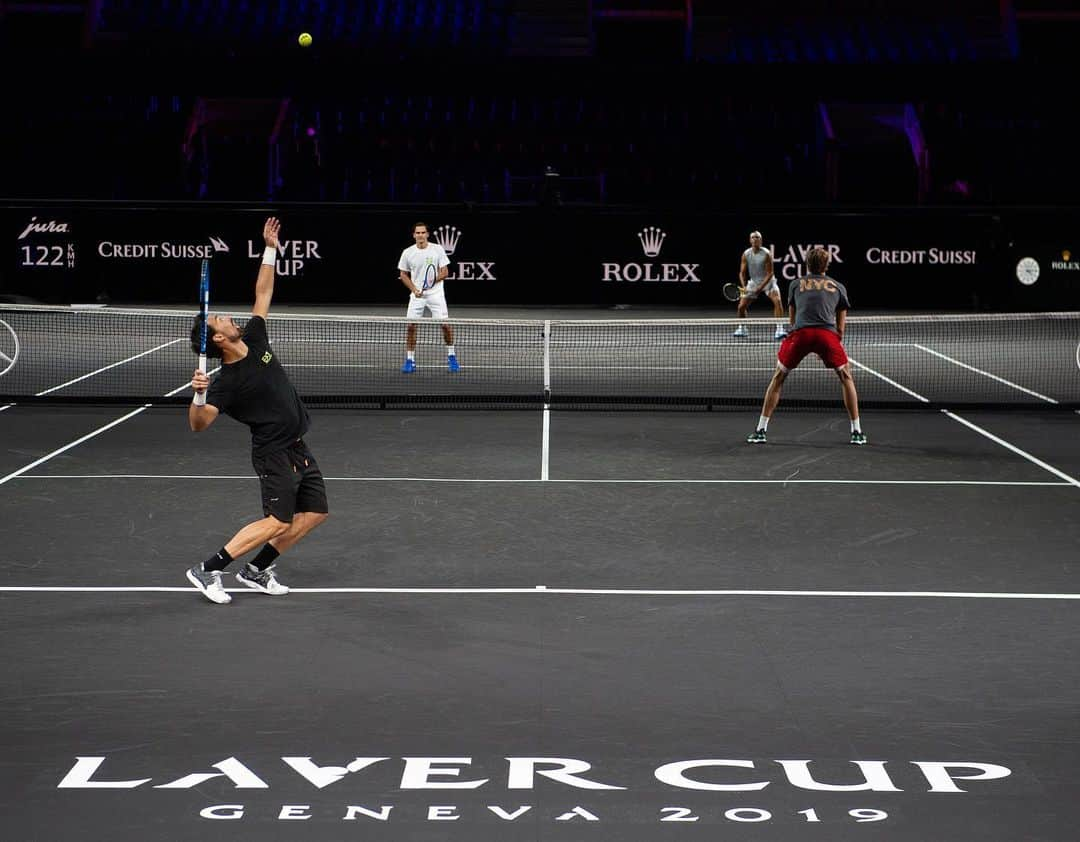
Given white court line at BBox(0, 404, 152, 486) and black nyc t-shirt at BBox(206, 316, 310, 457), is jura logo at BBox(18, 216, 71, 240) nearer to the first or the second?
white court line at BBox(0, 404, 152, 486)

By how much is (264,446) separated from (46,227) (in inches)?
820

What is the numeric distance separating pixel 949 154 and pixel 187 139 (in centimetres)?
1608

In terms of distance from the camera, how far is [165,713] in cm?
688

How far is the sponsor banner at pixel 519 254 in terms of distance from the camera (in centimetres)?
2766

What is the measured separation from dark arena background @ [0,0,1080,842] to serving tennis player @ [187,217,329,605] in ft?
0.78

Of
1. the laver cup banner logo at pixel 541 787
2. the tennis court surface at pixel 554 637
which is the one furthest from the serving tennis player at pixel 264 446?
the laver cup banner logo at pixel 541 787

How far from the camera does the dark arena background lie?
628cm

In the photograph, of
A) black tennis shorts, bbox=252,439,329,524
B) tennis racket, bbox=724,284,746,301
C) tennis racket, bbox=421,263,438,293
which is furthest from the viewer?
tennis racket, bbox=724,284,746,301

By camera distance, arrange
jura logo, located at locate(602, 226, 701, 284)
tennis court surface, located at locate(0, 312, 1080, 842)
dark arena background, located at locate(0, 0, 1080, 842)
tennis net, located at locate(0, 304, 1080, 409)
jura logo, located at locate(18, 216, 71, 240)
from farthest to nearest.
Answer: jura logo, located at locate(18, 216, 71, 240)
jura logo, located at locate(602, 226, 701, 284)
tennis net, located at locate(0, 304, 1080, 409)
dark arena background, located at locate(0, 0, 1080, 842)
tennis court surface, located at locate(0, 312, 1080, 842)

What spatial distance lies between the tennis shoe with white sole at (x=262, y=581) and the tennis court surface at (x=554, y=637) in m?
0.12

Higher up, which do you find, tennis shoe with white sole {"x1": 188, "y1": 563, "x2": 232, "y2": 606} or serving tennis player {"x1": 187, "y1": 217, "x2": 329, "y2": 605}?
serving tennis player {"x1": 187, "y1": 217, "x2": 329, "y2": 605}

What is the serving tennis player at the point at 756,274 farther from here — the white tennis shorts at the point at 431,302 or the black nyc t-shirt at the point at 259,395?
the black nyc t-shirt at the point at 259,395

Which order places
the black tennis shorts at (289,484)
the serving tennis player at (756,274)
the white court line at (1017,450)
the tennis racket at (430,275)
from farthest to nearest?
the serving tennis player at (756,274), the tennis racket at (430,275), the white court line at (1017,450), the black tennis shorts at (289,484)

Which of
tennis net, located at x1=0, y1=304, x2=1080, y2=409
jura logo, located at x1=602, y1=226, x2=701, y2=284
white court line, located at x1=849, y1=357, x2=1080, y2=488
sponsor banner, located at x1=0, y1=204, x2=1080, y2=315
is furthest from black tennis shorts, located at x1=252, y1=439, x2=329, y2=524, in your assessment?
jura logo, located at x1=602, y1=226, x2=701, y2=284
